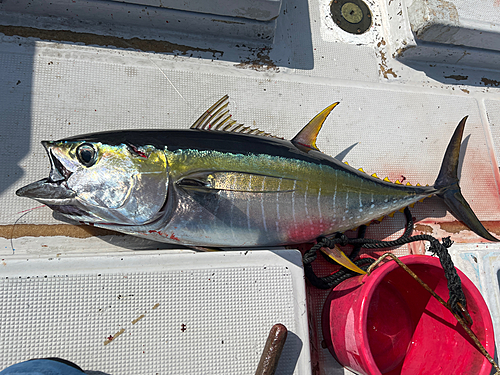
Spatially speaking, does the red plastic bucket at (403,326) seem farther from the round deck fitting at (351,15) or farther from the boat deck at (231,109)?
the round deck fitting at (351,15)

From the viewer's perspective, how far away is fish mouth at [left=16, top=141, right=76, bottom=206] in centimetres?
153

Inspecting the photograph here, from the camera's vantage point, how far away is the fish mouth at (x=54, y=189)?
1527 mm

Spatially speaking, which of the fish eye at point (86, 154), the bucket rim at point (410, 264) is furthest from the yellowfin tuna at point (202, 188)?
the bucket rim at point (410, 264)

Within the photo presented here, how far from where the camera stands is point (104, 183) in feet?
4.98

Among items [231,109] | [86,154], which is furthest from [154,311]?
[231,109]

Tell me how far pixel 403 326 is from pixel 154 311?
1.62m

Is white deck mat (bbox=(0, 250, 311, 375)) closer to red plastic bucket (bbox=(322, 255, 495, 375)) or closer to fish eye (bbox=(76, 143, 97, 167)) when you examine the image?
red plastic bucket (bbox=(322, 255, 495, 375))

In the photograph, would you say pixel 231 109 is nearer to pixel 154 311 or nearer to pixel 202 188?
pixel 202 188

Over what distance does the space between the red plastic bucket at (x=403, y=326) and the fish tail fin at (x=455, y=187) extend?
70cm

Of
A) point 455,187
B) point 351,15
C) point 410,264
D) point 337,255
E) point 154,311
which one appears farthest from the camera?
point 351,15

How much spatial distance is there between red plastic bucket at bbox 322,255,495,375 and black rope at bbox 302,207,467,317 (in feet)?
0.24

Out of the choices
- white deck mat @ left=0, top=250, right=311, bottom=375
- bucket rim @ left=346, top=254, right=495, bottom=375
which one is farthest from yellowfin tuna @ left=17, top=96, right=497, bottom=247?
bucket rim @ left=346, top=254, right=495, bottom=375

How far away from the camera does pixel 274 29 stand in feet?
7.85

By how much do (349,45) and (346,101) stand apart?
24.5 inches
